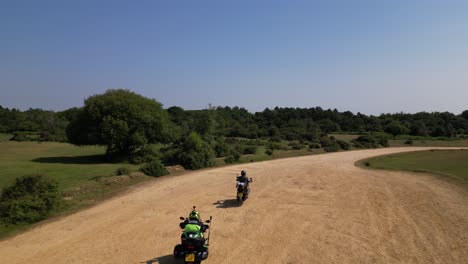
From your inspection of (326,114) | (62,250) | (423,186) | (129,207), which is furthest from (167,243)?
(326,114)

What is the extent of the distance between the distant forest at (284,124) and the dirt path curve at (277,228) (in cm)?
5796

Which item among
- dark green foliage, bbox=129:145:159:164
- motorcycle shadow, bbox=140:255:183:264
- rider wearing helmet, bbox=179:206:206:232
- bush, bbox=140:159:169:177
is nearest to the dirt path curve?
motorcycle shadow, bbox=140:255:183:264

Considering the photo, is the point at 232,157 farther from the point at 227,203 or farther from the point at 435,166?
the point at 227,203

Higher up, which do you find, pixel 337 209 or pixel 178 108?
pixel 178 108

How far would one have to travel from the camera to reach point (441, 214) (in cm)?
1577

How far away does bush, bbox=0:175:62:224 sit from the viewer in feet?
51.3

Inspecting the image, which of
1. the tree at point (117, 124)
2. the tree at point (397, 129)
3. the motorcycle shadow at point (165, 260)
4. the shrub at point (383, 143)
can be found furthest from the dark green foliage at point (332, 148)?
the tree at point (397, 129)

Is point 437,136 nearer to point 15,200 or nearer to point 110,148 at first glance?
point 110,148

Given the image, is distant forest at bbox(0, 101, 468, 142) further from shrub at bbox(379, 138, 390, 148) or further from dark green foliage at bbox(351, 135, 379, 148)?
shrub at bbox(379, 138, 390, 148)

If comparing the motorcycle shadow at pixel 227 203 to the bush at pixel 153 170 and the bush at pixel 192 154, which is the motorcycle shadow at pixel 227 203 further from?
the bush at pixel 192 154

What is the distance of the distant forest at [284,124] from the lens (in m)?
101

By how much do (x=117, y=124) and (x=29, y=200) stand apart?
26.2 meters

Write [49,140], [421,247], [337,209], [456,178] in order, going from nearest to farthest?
[421,247] < [337,209] < [456,178] < [49,140]

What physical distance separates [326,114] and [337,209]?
14083 centimetres
